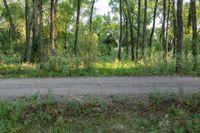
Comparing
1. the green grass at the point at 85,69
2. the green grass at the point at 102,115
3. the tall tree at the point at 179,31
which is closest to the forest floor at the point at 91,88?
the green grass at the point at 102,115

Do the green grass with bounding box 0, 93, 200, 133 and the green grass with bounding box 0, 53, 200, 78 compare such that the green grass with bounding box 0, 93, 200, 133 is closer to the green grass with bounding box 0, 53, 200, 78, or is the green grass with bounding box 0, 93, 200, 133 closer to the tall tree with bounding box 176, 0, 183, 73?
the green grass with bounding box 0, 53, 200, 78

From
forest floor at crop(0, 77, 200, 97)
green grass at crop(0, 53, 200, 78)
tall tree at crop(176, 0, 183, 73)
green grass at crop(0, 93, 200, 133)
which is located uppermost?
tall tree at crop(176, 0, 183, 73)

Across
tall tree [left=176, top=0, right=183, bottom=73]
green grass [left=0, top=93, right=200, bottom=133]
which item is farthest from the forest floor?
tall tree [left=176, top=0, right=183, bottom=73]

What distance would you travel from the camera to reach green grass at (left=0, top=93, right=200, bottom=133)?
9609 mm

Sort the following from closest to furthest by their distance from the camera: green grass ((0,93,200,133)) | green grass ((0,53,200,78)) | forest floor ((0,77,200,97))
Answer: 1. green grass ((0,93,200,133))
2. forest floor ((0,77,200,97))
3. green grass ((0,53,200,78))

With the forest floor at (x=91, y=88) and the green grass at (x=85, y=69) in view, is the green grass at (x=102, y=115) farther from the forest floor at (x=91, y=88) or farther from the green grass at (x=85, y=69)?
the green grass at (x=85, y=69)

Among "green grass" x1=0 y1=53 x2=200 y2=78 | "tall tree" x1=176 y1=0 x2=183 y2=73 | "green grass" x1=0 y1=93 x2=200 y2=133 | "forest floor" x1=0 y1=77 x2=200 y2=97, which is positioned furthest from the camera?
"tall tree" x1=176 y1=0 x2=183 y2=73

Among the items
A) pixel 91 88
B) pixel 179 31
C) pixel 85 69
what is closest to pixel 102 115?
pixel 91 88

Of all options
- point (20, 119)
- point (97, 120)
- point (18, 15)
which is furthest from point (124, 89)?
point (18, 15)

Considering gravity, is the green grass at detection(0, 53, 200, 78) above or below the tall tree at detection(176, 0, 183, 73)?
below

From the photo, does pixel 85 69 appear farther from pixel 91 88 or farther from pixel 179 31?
pixel 91 88

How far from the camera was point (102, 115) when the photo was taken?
33.3 ft

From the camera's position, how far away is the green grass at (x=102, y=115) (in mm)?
9609

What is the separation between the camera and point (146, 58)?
19781mm
